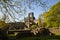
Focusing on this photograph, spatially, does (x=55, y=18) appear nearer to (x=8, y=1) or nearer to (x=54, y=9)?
(x=54, y=9)

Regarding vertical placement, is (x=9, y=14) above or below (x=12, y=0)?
below

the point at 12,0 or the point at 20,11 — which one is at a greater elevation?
the point at 12,0

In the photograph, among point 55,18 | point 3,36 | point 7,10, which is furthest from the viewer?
point 55,18

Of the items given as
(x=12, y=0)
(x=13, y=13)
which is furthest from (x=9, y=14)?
(x=12, y=0)

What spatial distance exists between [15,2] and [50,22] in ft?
184

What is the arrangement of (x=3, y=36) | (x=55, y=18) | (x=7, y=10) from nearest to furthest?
(x=7, y=10) < (x=3, y=36) < (x=55, y=18)

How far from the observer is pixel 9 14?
1864cm

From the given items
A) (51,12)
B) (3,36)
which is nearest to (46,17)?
(51,12)

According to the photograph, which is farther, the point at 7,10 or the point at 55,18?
the point at 55,18

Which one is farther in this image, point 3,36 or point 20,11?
point 3,36

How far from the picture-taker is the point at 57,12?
73625 mm

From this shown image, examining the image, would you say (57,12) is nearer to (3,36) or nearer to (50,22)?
(50,22)

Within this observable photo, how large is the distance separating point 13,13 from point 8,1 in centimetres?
146

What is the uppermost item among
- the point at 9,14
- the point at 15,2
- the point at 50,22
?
the point at 15,2
